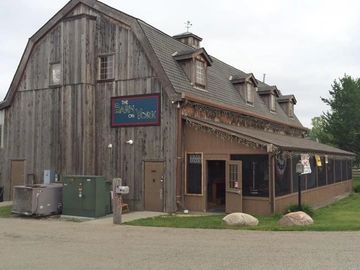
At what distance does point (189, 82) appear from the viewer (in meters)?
19.6

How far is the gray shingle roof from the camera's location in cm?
1870

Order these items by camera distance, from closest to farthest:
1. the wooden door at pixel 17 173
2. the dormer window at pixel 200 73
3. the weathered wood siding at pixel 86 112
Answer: the weathered wood siding at pixel 86 112
the dormer window at pixel 200 73
the wooden door at pixel 17 173

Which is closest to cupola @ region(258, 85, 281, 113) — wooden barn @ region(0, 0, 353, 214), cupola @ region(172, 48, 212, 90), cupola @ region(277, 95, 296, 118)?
cupola @ region(277, 95, 296, 118)

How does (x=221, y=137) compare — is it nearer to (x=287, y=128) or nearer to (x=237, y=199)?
(x=237, y=199)

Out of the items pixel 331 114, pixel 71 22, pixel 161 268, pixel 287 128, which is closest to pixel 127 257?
pixel 161 268

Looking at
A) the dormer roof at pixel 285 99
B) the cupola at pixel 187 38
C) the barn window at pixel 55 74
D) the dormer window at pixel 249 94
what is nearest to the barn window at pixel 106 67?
the barn window at pixel 55 74

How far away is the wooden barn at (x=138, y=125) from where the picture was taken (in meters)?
16.7

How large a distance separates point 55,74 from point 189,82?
6.57 meters

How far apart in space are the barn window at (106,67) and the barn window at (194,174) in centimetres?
545

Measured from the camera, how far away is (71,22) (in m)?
20.5

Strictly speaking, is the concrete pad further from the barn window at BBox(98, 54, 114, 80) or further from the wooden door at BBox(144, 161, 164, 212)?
the barn window at BBox(98, 54, 114, 80)

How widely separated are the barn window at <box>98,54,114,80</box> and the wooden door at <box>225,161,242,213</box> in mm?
7039

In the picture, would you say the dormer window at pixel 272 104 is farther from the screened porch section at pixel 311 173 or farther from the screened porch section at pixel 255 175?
the screened porch section at pixel 255 175

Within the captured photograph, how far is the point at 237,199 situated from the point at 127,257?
7.78m
